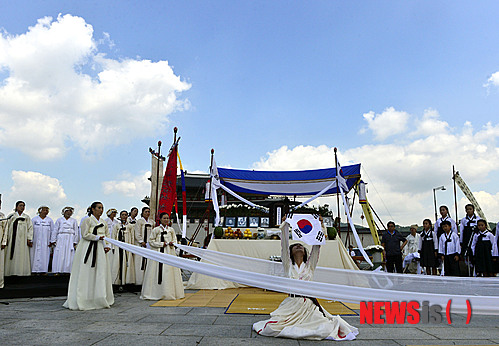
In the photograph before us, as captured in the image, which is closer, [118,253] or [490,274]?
[490,274]

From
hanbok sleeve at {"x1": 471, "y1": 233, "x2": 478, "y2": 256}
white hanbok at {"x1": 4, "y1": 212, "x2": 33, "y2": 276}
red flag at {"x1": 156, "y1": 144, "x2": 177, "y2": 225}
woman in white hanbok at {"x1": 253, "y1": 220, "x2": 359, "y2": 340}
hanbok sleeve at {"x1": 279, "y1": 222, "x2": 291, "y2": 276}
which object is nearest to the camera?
woman in white hanbok at {"x1": 253, "y1": 220, "x2": 359, "y2": 340}

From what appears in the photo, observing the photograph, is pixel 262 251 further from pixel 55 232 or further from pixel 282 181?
pixel 55 232

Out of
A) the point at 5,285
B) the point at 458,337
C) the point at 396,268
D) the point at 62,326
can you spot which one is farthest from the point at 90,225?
the point at 396,268

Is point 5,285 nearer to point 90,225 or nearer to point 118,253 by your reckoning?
point 118,253

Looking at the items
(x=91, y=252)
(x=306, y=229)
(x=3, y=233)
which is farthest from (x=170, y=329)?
(x=3, y=233)

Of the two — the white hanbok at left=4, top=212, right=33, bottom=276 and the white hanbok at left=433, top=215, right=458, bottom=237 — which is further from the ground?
the white hanbok at left=433, top=215, right=458, bottom=237

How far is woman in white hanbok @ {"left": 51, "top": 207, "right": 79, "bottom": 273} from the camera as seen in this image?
7895 mm

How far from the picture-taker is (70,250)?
316 inches

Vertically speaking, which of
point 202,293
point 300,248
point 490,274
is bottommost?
point 202,293

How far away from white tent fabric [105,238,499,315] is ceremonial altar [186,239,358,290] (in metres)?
3.89

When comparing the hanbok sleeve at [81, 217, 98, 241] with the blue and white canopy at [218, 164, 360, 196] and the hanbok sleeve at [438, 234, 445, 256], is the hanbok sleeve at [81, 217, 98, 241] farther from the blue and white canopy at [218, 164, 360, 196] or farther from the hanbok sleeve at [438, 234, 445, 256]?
the hanbok sleeve at [438, 234, 445, 256]

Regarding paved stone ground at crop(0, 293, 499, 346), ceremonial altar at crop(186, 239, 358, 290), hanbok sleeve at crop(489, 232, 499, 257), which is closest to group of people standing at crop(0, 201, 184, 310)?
paved stone ground at crop(0, 293, 499, 346)

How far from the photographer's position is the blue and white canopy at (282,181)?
1021cm

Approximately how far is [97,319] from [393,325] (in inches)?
136
